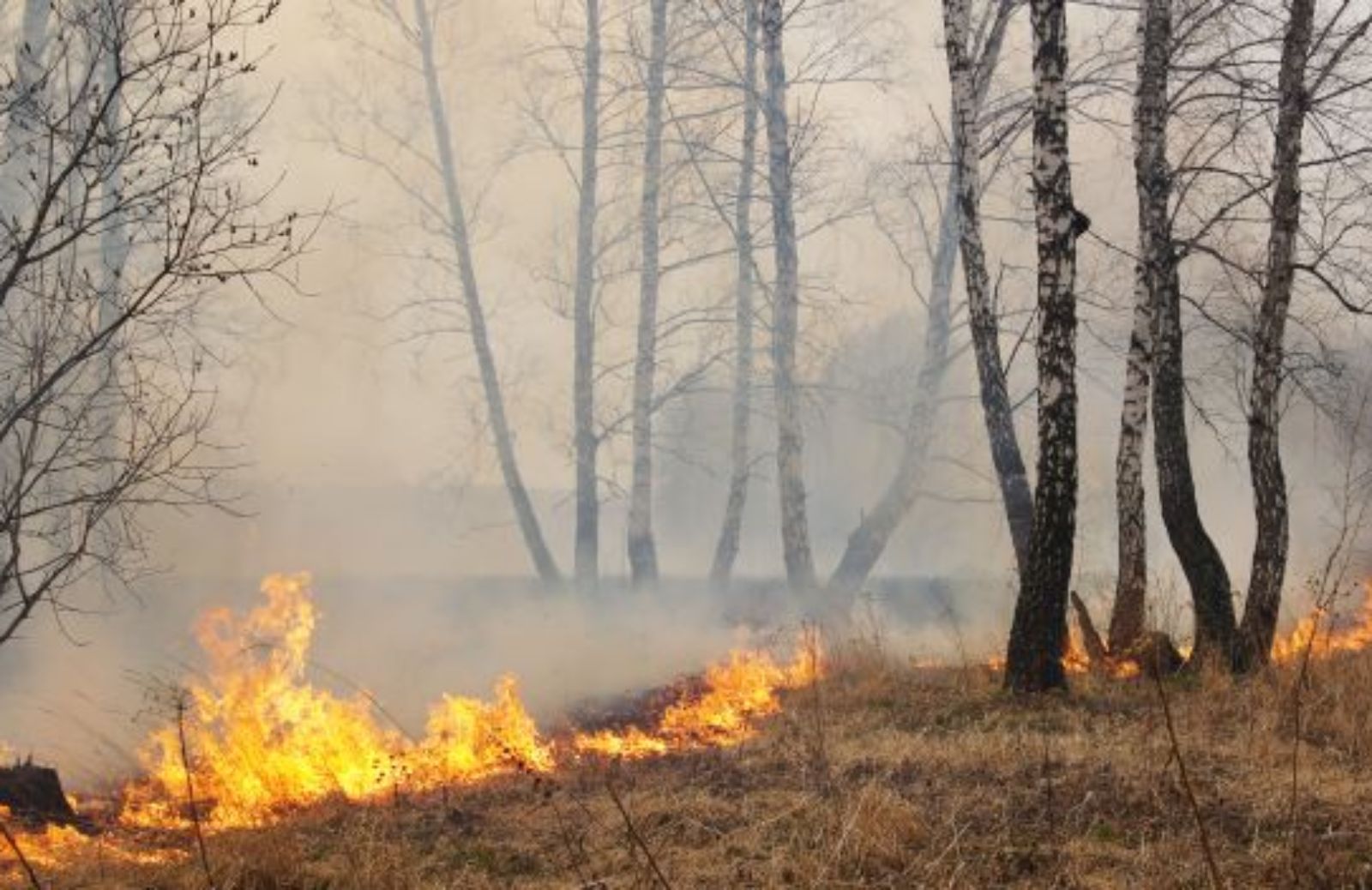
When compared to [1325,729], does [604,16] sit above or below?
above

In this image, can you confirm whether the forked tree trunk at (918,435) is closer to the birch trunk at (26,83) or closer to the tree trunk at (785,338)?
the tree trunk at (785,338)

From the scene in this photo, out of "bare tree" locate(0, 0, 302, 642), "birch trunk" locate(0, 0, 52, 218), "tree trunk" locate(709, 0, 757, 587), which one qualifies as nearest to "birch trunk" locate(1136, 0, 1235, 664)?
"bare tree" locate(0, 0, 302, 642)

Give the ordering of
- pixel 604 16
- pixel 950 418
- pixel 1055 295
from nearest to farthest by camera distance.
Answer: pixel 1055 295
pixel 604 16
pixel 950 418

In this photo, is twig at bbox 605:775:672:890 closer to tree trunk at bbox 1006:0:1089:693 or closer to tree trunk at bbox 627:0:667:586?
tree trunk at bbox 1006:0:1089:693

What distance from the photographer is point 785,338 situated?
51.1 ft

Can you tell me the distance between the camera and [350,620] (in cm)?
1753

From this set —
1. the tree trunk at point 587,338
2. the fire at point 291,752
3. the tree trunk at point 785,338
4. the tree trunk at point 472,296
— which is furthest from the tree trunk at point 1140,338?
the tree trunk at point 472,296

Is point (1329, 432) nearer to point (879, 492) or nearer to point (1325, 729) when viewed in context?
point (879, 492)

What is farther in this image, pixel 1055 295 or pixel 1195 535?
pixel 1195 535

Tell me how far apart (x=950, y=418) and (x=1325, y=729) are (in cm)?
2111

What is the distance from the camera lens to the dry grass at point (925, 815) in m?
4.38

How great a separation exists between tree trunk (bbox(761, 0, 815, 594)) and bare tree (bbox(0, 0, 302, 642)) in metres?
6.59

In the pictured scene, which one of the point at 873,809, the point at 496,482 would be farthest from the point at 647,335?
the point at 496,482

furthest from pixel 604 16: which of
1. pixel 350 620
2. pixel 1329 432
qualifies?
pixel 1329 432
